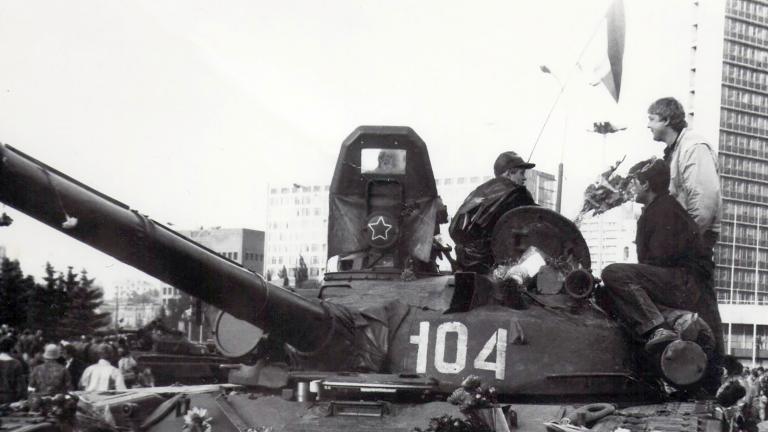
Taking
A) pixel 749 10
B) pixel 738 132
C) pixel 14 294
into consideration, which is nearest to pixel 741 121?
pixel 738 132

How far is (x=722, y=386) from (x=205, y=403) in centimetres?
444

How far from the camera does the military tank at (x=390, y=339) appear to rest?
306 inches

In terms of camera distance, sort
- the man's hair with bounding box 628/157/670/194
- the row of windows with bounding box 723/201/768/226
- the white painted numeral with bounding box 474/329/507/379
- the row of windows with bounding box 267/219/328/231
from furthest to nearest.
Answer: the row of windows with bounding box 723/201/768/226 → the row of windows with bounding box 267/219/328/231 → the man's hair with bounding box 628/157/670/194 → the white painted numeral with bounding box 474/329/507/379

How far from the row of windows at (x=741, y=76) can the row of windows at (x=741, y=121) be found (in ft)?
7.51

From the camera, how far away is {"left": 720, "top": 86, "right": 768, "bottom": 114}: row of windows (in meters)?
81.1

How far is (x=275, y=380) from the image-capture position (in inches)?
353

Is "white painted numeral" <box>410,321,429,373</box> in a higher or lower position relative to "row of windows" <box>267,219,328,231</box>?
lower

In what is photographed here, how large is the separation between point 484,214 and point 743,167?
78.6m

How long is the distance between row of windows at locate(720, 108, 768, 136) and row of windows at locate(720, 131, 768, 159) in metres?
0.57

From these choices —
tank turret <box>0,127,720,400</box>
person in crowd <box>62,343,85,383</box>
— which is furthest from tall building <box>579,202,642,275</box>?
tank turret <box>0,127,720,400</box>

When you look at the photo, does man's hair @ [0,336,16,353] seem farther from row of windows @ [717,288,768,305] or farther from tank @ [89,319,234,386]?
row of windows @ [717,288,768,305]

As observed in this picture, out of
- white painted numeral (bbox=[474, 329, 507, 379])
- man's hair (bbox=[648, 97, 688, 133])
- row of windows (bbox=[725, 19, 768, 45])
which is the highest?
row of windows (bbox=[725, 19, 768, 45])

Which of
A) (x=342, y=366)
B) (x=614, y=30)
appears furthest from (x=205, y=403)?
(x=614, y=30)

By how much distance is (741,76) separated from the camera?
267ft
